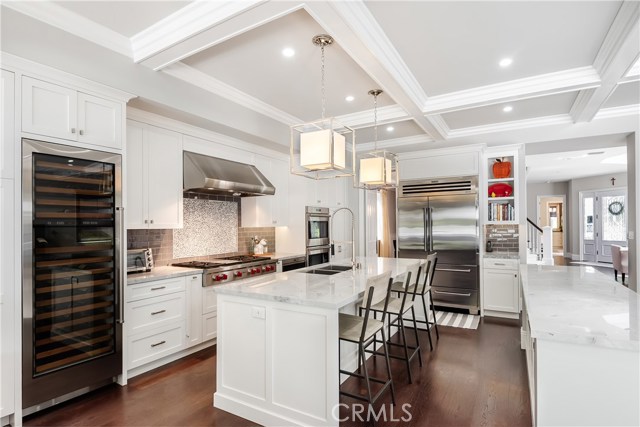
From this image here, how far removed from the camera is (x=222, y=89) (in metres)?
3.58

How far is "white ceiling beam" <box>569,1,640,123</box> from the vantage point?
2285mm

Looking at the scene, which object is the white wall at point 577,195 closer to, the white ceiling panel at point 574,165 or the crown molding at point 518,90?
the white ceiling panel at point 574,165

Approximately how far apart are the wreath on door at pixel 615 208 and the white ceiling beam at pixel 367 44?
385 inches

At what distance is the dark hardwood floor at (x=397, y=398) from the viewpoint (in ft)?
7.88

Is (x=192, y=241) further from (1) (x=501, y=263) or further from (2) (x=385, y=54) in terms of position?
(1) (x=501, y=263)

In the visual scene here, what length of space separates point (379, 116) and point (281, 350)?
3082mm

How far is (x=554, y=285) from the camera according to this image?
2703 mm

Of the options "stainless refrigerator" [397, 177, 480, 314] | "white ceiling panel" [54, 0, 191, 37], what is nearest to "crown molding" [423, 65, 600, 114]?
"stainless refrigerator" [397, 177, 480, 314]

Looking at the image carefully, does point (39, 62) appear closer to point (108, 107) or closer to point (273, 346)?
point (108, 107)

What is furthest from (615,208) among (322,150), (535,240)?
(322,150)

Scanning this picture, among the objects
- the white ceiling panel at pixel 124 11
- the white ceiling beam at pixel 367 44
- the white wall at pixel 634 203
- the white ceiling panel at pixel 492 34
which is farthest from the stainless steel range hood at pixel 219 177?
the white wall at pixel 634 203

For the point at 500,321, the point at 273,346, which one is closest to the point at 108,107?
the point at 273,346

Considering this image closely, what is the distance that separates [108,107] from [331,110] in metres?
2.43

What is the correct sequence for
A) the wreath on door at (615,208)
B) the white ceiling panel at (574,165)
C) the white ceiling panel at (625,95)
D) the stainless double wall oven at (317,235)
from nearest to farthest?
1. the white ceiling panel at (625,95)
2. the stainless double wall oven at (317,235)
3. the white ceiling panel at (574,165)
4. the wreath on door at (615,208)
